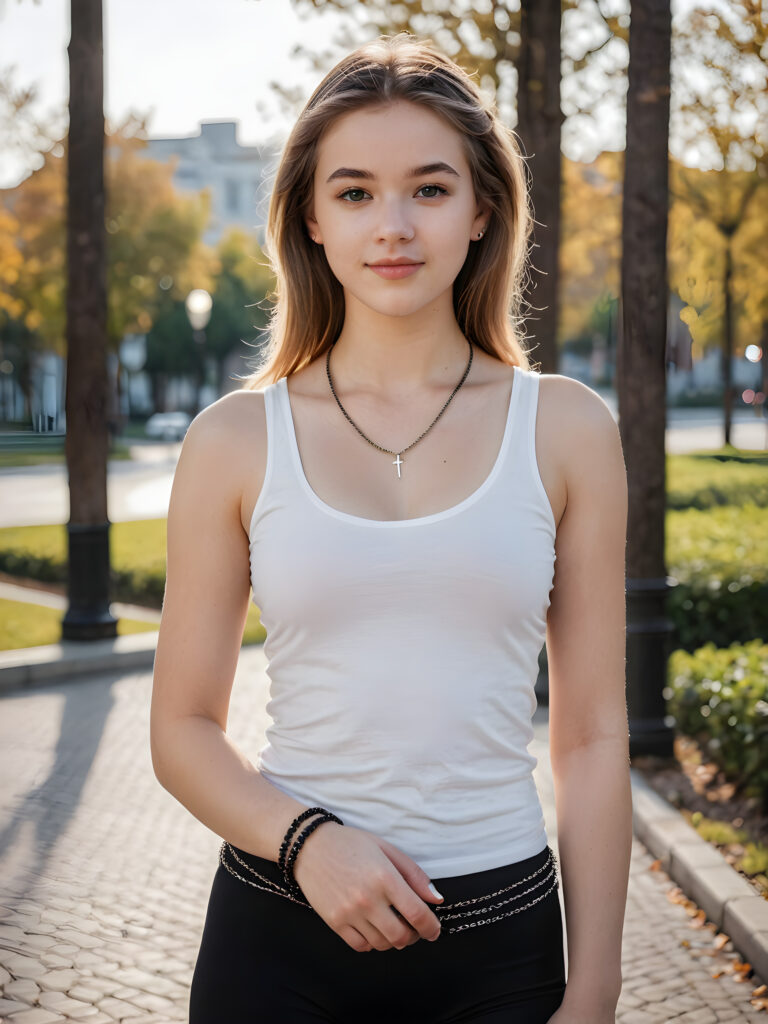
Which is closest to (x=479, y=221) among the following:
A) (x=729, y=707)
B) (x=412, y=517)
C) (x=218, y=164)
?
(x=412, y=517)

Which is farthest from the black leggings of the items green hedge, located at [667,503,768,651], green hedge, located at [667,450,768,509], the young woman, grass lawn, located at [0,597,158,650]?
green hedge, located at [667,450,768,509]

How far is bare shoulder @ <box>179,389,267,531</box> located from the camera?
1839 millimetres

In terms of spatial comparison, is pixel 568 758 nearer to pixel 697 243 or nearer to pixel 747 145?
pixel 747 145

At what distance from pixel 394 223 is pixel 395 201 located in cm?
4

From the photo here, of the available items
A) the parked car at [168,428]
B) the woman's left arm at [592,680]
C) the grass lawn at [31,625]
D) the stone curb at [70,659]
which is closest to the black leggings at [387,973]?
the woman's left arm at [592,680]

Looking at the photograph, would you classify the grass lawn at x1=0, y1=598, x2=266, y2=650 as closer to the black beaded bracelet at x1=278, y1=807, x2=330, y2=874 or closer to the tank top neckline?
the tank top neckline

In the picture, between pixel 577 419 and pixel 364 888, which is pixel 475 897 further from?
A: pixel 577 419

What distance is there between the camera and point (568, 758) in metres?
1.91

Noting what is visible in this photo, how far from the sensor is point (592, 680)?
6.21 feet

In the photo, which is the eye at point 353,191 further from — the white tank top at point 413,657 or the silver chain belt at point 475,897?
the silver chain belt at point 475,897

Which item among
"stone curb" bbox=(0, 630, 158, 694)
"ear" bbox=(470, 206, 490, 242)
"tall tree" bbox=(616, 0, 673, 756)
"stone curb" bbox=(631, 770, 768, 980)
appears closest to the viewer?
"ear" bbox=(470, 206, 490, 242)

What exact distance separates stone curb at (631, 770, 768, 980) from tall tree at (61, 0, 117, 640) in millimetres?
Answer: 5281

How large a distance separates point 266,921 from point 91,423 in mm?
8624

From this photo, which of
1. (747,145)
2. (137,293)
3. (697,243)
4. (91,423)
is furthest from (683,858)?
(137,293)
